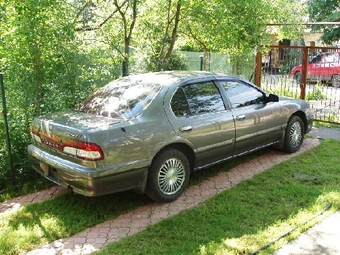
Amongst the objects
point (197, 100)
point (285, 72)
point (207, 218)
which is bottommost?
point (207, 218)

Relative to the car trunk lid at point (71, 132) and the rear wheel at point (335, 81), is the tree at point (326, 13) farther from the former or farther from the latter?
the car trunk lid at point (71, 132)

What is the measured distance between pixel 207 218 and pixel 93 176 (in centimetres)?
141

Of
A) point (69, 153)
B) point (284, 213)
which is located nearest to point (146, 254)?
point (69, 153)

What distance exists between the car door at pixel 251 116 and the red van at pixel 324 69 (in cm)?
435

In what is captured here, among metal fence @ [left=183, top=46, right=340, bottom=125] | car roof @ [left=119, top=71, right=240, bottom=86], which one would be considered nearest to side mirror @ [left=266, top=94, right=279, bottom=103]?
car roof @ [left=119, top=71, right=240, bottom=86]

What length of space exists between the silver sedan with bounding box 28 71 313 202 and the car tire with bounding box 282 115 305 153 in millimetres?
588

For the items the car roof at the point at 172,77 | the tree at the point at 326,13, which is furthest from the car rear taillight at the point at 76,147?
the tree at the point at 326,13

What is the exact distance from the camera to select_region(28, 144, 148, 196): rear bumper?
4.10 meters

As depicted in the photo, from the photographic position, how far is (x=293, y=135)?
6.75 m

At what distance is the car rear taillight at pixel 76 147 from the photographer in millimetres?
4074

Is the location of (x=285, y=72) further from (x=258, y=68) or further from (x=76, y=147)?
(x=76, y=147)

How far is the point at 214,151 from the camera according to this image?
5.29 metres

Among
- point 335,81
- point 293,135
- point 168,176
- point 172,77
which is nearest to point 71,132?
point 168,176

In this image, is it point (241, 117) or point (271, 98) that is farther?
point (271, 98)
